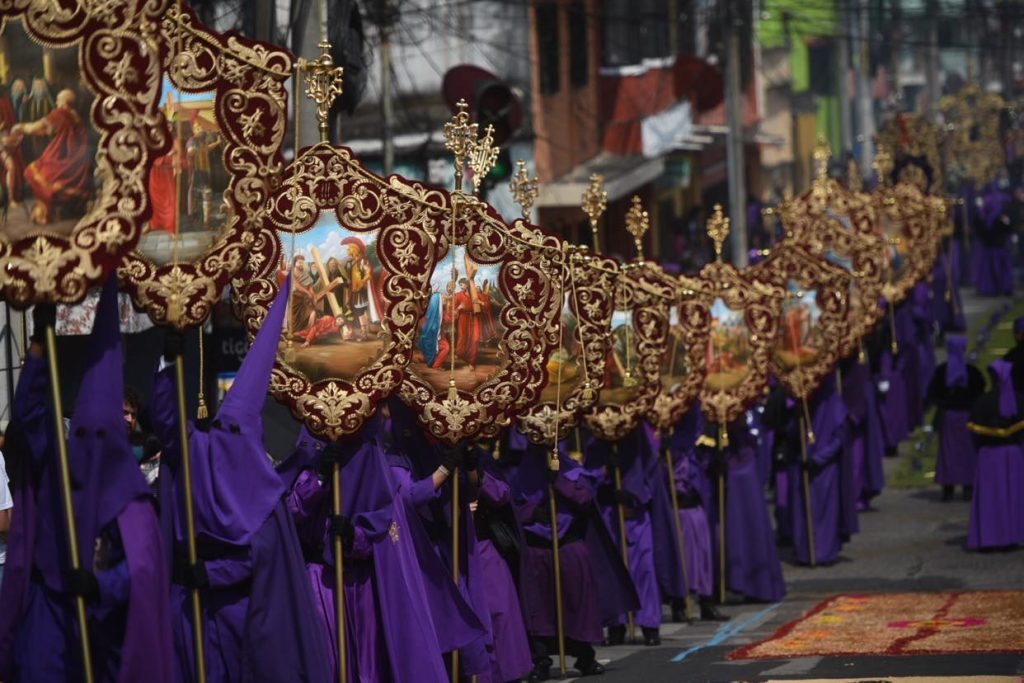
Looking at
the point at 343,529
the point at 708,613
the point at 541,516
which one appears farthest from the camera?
the point at 708,613

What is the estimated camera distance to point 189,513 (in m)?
9.85

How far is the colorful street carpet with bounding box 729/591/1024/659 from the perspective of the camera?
13867 millimetres

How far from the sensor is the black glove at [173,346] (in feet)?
31.8

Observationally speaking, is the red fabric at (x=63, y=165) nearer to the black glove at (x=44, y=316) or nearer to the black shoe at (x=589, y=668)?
the black glove at (x=44, y=316)

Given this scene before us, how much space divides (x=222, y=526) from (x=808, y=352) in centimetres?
1102

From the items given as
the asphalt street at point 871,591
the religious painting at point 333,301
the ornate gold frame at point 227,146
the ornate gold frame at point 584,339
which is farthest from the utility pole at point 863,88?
the ornate gold frame at point 227,146

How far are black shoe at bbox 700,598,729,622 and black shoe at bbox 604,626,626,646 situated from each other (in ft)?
4.60

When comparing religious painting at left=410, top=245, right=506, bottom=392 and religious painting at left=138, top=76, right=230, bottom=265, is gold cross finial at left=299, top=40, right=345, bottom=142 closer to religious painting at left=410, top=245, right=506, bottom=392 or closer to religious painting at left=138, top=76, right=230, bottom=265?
religious painting at left=410, top=245, right=506, bottom=392

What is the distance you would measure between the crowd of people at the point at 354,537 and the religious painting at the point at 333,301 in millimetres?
373

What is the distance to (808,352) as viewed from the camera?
20.3m

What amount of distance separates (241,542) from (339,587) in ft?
4.20

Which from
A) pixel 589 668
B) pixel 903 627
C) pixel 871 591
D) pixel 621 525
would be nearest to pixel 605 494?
pixel 621 525

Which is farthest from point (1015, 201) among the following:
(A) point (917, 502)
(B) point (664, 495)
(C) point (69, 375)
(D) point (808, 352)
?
(C) point (69, 375)

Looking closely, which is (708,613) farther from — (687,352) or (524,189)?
(524,189)
